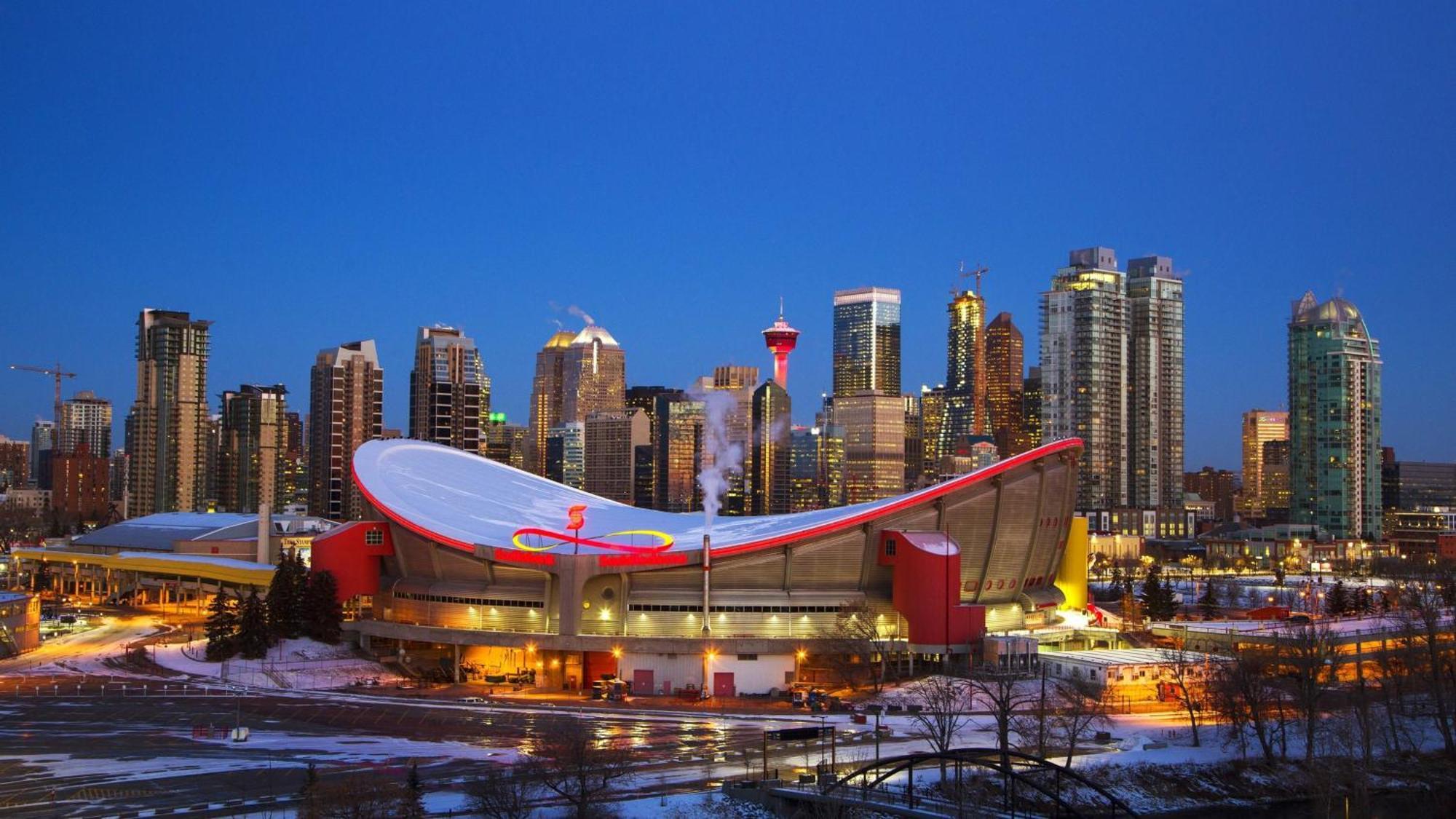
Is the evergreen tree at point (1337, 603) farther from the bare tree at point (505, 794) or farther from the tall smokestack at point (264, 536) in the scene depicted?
the tall smokestack at point (264, 536)

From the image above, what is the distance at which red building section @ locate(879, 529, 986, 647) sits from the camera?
61750 mm

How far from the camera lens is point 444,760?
4391cm

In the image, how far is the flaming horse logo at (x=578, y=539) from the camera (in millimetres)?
65375

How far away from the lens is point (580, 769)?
37062mm

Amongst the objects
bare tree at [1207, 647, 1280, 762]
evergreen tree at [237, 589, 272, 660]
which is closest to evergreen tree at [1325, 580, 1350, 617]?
bare tree at [1207, 647, 1280, 762]

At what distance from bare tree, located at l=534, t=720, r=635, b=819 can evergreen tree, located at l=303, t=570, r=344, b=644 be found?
2650 centimetres

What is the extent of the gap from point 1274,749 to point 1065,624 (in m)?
22.1

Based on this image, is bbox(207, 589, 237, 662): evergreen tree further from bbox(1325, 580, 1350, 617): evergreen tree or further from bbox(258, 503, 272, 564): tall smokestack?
bbox(1325, 580, 1350, 617): evergreen tree

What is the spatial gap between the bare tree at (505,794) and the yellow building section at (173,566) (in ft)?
154

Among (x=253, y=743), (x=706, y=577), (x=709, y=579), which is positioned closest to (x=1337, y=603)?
(x=709, y=579)

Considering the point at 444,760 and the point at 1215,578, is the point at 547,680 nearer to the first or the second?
the point at 444,760

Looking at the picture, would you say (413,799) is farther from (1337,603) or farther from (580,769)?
(1337,603)

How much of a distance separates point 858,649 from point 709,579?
7697 millimetres

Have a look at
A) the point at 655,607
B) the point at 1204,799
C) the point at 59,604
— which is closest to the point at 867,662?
the point at 655,607
